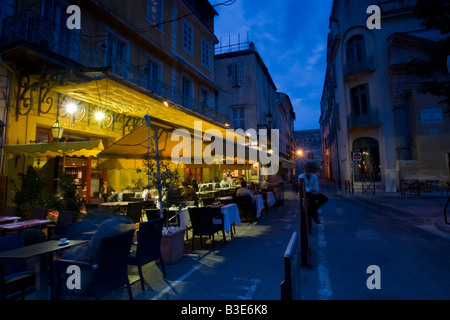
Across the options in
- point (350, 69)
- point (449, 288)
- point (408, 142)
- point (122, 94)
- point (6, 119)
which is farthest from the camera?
point (350, 69)

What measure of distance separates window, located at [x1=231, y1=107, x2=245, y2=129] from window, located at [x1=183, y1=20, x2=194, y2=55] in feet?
37.0

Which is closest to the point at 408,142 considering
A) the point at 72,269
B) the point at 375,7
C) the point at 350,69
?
the point at 350,69

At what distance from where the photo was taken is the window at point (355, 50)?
71.5ft

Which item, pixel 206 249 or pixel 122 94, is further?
pixel 122 94

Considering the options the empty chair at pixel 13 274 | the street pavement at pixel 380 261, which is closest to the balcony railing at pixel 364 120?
the street pavement at pixel 380 261

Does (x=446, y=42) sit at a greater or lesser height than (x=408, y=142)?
greater

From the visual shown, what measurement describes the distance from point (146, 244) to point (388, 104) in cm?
2292

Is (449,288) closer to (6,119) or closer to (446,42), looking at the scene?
(446,42)

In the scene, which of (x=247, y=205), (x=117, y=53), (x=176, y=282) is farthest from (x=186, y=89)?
(x=176, y=282)

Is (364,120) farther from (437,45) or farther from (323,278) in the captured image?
(323,278)

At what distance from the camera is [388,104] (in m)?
20.4

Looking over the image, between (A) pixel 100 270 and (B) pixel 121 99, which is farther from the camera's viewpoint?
(B) pixel 121 99

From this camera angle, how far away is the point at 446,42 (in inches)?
310

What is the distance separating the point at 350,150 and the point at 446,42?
15.2 metres
